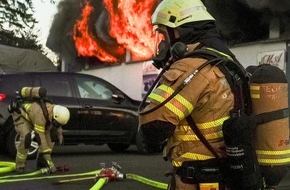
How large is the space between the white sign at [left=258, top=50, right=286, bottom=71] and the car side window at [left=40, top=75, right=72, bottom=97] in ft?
15.9

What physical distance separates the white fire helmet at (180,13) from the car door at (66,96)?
778 centimetres

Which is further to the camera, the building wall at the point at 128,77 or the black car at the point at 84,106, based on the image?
the building wall at the point at 128,77

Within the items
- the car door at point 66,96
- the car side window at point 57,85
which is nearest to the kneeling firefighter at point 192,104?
the car door at point 66,96

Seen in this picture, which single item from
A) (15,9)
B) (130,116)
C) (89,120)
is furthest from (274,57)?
(15,9)

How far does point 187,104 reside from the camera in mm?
2609

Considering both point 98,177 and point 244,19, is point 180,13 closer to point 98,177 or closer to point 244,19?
point 98,177

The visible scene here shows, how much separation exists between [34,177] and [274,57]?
7.07 meters

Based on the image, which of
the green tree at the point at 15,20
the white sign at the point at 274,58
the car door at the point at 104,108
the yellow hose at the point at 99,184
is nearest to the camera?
the yellow hose at the point at 99,184

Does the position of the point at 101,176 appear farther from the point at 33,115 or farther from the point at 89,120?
the point at 89,120

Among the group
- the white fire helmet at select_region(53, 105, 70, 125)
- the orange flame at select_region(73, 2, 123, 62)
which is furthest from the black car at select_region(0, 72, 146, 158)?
the orange flame at select_region(73, 2, 123, 62)

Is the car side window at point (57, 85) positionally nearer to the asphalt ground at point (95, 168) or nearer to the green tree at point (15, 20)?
the asphalt ground at point (95, 168)

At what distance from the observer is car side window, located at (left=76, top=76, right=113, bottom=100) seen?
36.0ft

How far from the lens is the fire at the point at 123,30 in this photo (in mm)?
18125

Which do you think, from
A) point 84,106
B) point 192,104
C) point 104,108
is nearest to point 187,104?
point 192,104
